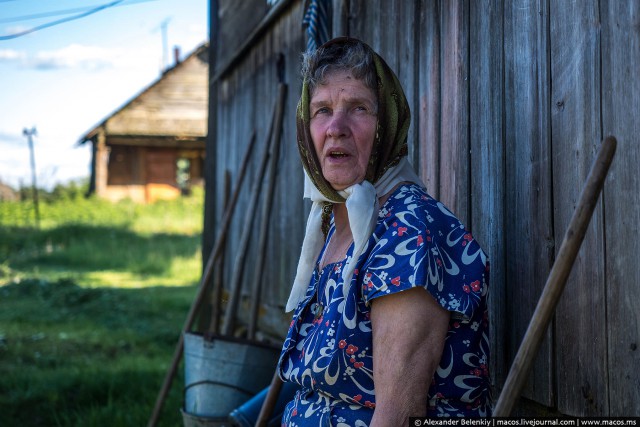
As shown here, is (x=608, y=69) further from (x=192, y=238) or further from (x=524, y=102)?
(x=192, y=238)

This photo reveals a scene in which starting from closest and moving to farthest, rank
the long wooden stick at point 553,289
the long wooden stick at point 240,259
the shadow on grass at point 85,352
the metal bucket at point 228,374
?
the long wooden stick at point 553,289
the metal bucket at point 228,374
the long wooden stick at point 240,259
the shadow on grass at point 85,352

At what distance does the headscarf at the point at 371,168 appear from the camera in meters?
1.80

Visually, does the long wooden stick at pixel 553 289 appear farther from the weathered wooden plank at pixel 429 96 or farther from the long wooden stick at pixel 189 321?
the long wooden stick at pixel 189 321

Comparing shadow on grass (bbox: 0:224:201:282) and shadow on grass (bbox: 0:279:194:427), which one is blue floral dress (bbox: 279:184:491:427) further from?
shadow on grass (bbox: 0:224:201:282)

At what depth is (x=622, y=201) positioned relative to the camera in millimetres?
1681

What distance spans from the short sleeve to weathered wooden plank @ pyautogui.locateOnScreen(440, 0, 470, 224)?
0.69 metres

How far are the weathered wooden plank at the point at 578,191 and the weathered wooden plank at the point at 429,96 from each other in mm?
769

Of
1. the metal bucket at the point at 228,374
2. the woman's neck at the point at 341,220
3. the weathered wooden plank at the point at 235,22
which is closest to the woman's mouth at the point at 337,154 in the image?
the woman's neck at the point at 341,220

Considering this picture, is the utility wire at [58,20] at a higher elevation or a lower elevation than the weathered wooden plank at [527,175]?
higher

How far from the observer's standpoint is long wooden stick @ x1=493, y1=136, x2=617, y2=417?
1.38m

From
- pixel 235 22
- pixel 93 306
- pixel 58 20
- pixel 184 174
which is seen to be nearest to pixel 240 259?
pixel 235 22

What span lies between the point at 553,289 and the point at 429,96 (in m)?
1.45

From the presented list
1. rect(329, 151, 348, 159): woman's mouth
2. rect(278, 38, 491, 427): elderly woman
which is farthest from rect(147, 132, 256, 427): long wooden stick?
rect(329, 151, 348, 159): woman's mouth

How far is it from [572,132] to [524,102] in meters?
0.25
